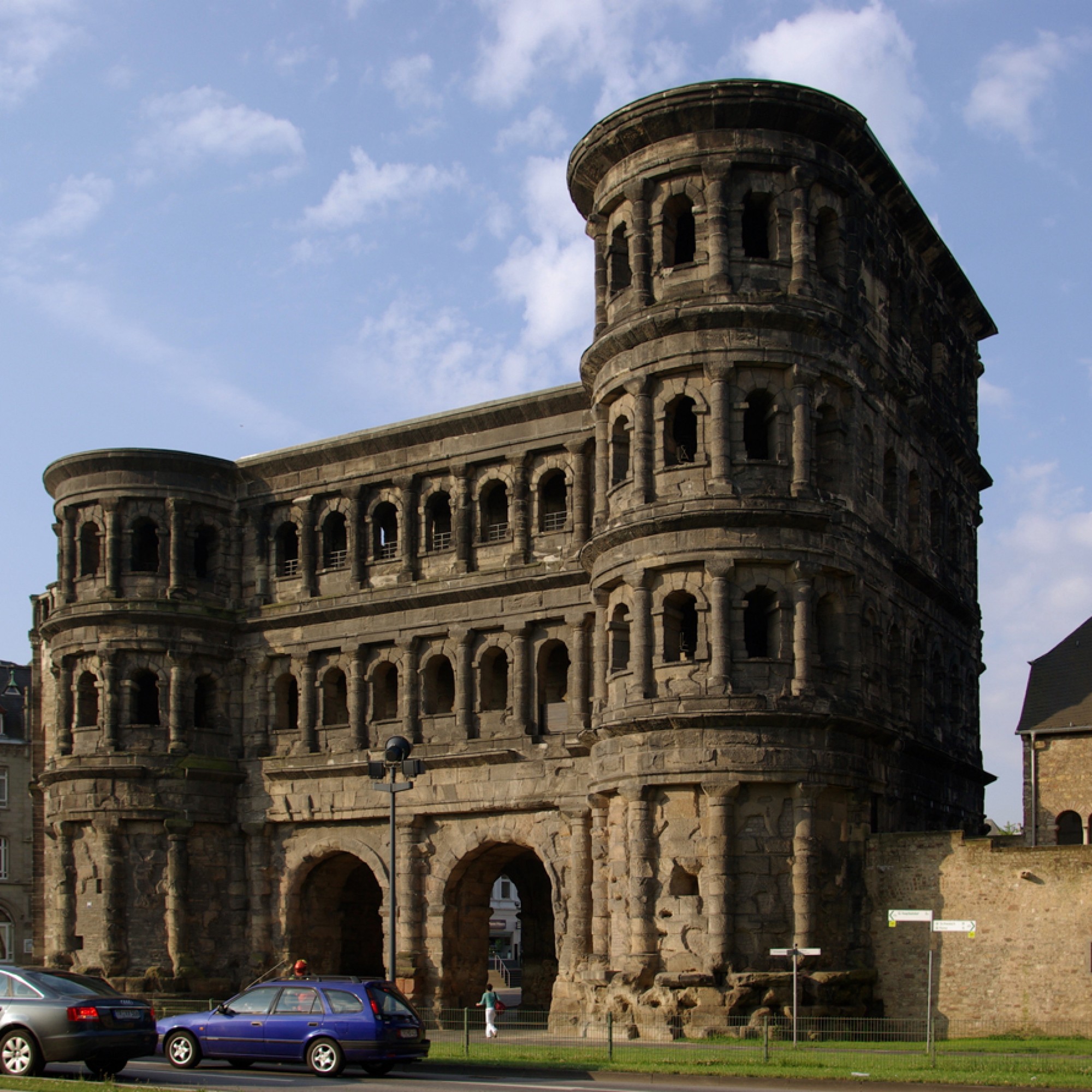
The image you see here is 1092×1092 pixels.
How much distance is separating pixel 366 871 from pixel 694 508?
686 inches

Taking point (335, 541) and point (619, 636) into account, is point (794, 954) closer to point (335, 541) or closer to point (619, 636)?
point (619, 636)

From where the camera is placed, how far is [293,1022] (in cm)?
2436

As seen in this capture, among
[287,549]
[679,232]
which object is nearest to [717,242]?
[679,232]

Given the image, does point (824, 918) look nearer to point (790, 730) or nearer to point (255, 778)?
point (790, 730)

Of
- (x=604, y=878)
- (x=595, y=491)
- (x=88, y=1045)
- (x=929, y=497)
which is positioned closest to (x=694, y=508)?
(x=595, y=491)

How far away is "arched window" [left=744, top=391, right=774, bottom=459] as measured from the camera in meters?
34.6

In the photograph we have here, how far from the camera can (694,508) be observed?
33500 millimetres

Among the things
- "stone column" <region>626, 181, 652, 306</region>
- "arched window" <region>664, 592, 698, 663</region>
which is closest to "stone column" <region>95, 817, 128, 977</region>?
"arched window" <region>664, 592, 698, 663</region>

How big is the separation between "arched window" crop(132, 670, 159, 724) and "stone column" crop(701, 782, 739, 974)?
19.0 m

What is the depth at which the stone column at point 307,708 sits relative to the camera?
145 ft

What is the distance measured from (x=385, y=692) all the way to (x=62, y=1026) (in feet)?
75.5

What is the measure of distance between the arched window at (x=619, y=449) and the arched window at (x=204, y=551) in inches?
599

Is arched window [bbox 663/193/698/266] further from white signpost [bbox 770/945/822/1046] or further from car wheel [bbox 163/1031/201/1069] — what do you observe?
car wheel [bbox 163/1031/201/1069]

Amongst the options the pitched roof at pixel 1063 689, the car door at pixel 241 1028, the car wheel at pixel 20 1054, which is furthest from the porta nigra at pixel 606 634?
the car wheel at pixel 20 1054
